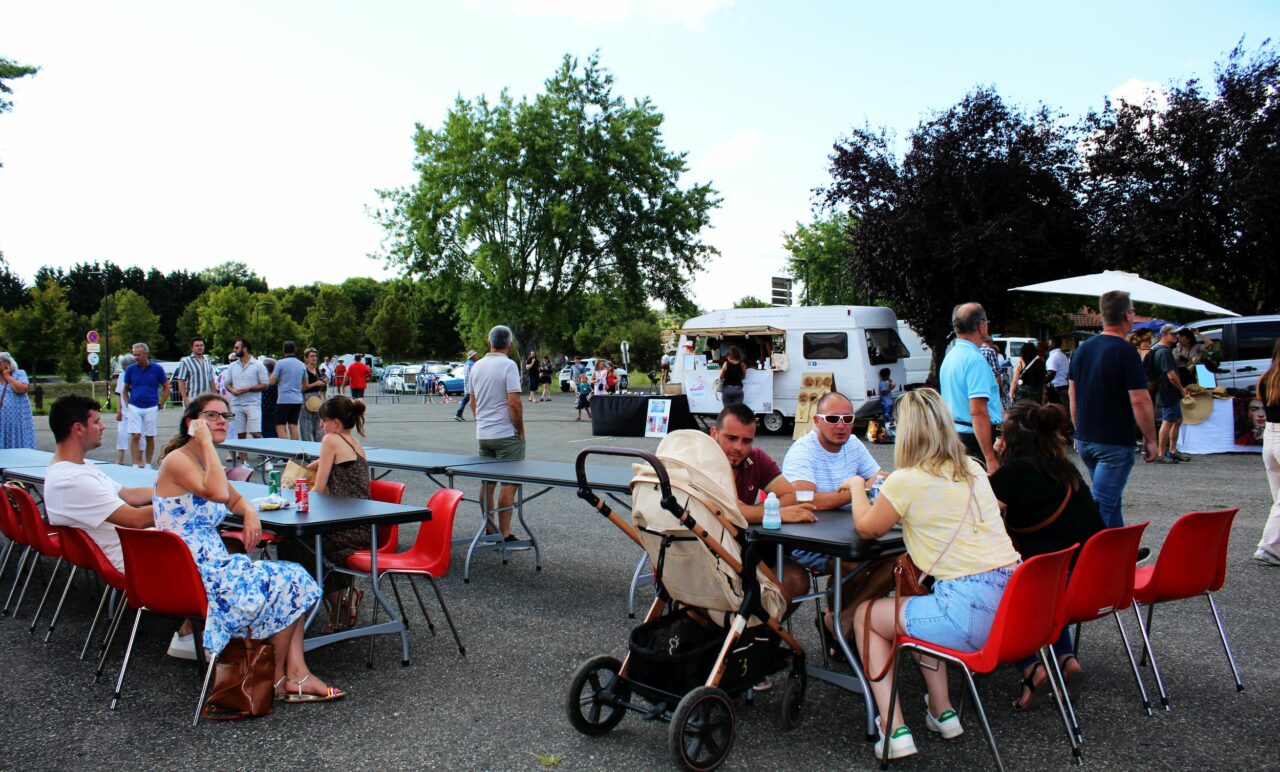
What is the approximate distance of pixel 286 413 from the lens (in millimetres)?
13070

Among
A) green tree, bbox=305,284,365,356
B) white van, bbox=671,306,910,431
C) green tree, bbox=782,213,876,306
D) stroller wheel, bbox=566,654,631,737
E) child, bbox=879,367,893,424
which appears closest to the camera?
stroller wheel, bbox=566,654,631,737

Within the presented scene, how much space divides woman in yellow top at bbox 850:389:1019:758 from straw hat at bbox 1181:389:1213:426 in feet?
37.0

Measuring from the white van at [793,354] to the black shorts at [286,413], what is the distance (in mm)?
7573

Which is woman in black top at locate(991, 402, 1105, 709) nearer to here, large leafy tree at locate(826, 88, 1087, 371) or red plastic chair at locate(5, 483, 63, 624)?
red plastic chair at locate(5, 483, 63, 624)

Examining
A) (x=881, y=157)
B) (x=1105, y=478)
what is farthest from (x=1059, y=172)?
(x=1105, y=478)

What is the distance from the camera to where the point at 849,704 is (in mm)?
3986

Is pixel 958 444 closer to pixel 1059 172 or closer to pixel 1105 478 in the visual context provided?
pixel 1105 478

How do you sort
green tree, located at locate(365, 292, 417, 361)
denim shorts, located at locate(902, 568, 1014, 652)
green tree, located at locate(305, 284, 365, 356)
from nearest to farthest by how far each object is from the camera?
denim shorts, located at locate(902, 568, 1014, 652)
green tree, located at locate(365, 292, 417, 361)
green tree, located at locate(305, 284, 365, 356)

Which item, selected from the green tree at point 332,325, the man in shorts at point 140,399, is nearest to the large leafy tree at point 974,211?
the man in shorts at point 140,399

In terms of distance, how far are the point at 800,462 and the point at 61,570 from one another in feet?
18.6

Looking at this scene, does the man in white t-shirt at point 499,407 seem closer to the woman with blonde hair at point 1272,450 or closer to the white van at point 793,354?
the woman with blonde hair at point 1272,450

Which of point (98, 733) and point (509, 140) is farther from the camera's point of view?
point (509, 140)

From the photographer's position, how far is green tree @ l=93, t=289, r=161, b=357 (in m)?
57.9

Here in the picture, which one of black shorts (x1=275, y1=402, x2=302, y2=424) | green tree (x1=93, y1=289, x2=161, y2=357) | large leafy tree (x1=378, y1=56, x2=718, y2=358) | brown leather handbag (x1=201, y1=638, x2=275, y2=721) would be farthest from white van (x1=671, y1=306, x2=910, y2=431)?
green tree (x1=93, y1=289, x2=161, y2=357)
